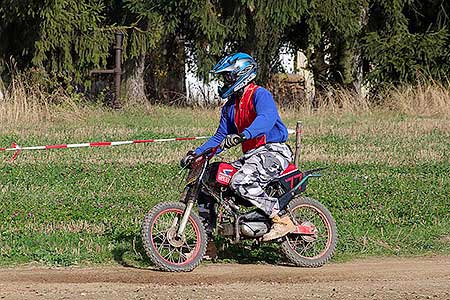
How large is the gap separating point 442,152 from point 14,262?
1067cm

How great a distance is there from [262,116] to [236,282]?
151 cm

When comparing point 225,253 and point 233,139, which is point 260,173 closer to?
point 233,139

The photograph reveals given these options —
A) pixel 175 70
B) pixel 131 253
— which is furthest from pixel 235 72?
pixel 175 70

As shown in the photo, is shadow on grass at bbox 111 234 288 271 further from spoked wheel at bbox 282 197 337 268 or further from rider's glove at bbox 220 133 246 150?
rider's glove at bbox 220 133 246 150

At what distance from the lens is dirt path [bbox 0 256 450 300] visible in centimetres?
804

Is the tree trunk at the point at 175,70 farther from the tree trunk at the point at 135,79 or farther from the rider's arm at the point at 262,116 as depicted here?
the rider's arm at the point at 262,116

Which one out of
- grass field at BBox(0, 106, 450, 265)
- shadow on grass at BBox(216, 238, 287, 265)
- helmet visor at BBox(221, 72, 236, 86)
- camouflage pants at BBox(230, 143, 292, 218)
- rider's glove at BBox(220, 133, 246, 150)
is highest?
helmet visor at BBox(221, 72, 236, 86)

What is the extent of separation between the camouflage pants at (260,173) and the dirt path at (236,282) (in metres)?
0.66

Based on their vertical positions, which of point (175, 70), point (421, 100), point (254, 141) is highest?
point (175, 70)

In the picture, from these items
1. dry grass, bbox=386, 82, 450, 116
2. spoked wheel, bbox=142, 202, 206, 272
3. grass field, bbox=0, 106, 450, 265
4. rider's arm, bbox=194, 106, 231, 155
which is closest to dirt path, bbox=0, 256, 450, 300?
spoked wheel, bbox=142, 202, 206, 272

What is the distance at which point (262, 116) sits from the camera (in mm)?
8852

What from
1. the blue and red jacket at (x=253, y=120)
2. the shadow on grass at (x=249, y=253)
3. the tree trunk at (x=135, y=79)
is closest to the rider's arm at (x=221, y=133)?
the blue and red jacket at (x=253, y=120)

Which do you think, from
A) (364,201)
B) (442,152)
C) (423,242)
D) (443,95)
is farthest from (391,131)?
(423,242)

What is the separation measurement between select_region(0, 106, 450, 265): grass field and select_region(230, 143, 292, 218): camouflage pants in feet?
3.18
